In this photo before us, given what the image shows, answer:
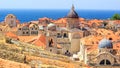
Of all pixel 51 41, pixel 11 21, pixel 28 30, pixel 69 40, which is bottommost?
pixel 51 41

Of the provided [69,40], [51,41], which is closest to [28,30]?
[69,40]

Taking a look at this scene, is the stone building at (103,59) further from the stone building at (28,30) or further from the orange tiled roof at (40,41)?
the stone building at (28,30)

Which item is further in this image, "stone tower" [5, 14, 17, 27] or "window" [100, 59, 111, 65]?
"stone tower" [5, 14, 17, 27]

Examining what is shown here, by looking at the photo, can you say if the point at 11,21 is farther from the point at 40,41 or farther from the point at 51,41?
the point at 51,41

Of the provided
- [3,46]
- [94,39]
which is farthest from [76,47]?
[3,46]

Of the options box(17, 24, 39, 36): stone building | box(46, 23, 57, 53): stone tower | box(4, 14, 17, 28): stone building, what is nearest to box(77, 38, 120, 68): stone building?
box(46, 23, 57, 53): stone tower

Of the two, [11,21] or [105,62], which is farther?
[11,21]

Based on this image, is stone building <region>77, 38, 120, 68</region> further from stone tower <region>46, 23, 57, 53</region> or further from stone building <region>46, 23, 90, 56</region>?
stone building <region>46, 23, 90, 56</region>

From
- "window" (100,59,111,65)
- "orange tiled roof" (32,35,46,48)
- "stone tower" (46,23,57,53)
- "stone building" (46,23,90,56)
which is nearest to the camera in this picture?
"window" (100,59,111,65)

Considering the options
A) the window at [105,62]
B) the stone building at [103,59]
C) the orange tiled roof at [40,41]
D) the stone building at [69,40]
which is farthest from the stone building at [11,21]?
the window at [105,62]

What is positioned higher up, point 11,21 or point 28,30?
point 11,21

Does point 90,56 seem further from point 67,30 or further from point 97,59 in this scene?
point 67,30
